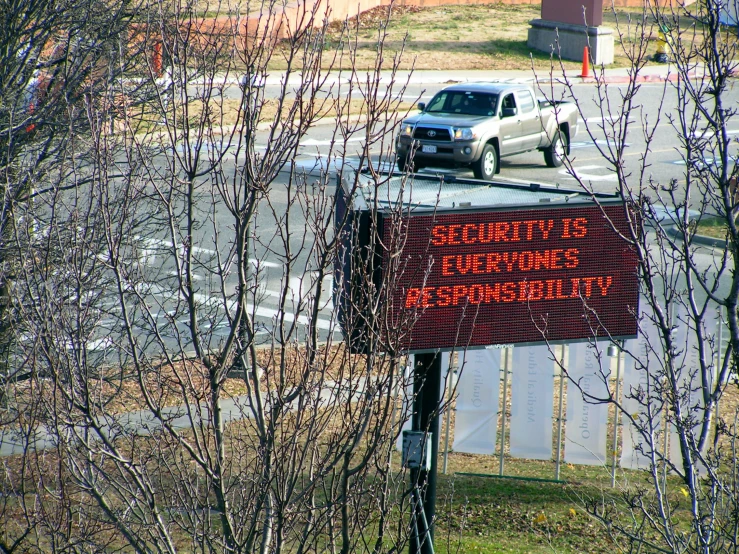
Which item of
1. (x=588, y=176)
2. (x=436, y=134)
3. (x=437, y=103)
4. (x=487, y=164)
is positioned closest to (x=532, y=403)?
(x=436, y=134)

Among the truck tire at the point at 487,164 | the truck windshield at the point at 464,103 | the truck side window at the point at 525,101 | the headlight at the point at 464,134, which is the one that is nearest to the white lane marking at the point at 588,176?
the truck side window at the point at 525,101

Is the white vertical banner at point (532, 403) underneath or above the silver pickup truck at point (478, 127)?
underneath

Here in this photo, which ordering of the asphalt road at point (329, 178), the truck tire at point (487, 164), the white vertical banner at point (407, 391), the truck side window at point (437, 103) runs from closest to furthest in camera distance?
1. the white vertical banner at point (407, 391)
2. the asphalt road at point (329, 178)
3. the truck tire at point (487, 164)
4. the truck side window at point (437, 103)

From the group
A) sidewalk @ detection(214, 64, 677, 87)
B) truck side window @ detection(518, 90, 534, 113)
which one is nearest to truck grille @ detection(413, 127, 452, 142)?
truck side window @ detection(518, 90, 534, 113)

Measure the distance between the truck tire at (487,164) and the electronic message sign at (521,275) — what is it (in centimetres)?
1383

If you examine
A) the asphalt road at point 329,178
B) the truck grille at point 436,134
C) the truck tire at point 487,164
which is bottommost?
the asphalt road at point 329,178

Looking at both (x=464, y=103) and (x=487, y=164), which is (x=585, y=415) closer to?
(x=487, y=164)

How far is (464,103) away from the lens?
22.3m

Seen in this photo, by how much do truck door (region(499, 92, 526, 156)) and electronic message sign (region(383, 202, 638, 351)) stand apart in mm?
14468

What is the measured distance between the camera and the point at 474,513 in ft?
33.1

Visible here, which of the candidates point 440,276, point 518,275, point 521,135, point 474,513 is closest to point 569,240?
point 518,275

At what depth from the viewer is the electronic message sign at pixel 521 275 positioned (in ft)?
24.6

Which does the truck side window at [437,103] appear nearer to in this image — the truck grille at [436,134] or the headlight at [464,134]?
the truck grille at [436,134]

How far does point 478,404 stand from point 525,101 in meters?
13.2
